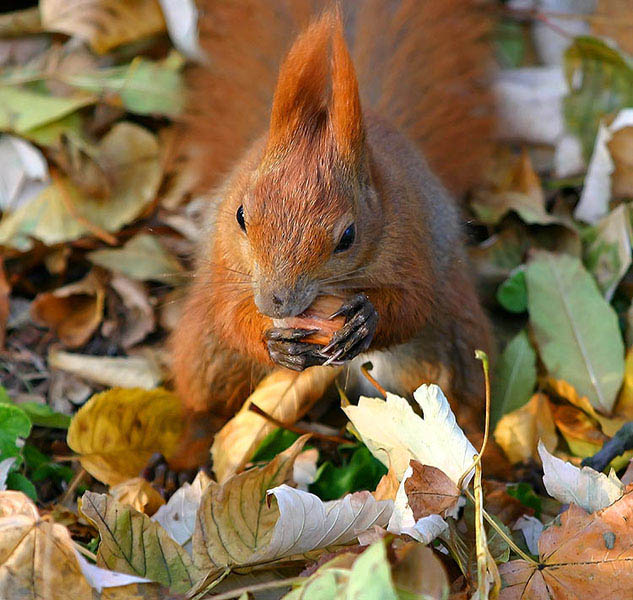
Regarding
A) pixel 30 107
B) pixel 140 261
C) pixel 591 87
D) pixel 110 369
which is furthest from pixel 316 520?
pixel 591 87

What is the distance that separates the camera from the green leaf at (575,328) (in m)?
2.20

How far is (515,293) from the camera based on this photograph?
2436 millimetres

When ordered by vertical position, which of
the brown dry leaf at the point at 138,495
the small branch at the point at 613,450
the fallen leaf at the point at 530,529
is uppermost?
the small branch at the point at 613,450

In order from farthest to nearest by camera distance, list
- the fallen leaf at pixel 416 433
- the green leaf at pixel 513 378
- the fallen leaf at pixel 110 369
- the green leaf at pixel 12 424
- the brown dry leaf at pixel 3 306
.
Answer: the brown dry leaf at pixel 3 306
the fallen leaf at pixel 110 369
the green leaf at pixel 513 378
the green leaf at pixel 12 424
the fallen leaf at pixel 416 433

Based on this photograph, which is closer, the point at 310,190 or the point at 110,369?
the point at 310,190

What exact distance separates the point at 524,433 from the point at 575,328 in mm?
338

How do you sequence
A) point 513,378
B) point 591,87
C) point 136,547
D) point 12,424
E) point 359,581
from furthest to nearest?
point 591,87 < point 513,378 < point 12,424 < point 136,547 < point 359,581

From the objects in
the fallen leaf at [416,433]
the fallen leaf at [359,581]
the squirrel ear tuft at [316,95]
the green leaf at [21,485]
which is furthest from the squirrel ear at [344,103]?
the green leaf at [21,485]

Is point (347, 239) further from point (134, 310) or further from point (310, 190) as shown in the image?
point (134, 310)

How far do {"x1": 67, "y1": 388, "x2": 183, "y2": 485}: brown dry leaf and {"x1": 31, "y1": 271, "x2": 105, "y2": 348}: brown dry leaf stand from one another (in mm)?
385

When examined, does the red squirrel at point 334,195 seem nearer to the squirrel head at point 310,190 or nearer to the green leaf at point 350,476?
the squirrel head at point 310,190

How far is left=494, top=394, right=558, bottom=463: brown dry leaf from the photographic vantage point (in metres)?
2.11

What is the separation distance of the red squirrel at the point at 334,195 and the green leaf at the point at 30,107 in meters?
0.36

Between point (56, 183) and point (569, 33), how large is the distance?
5.40 feet
